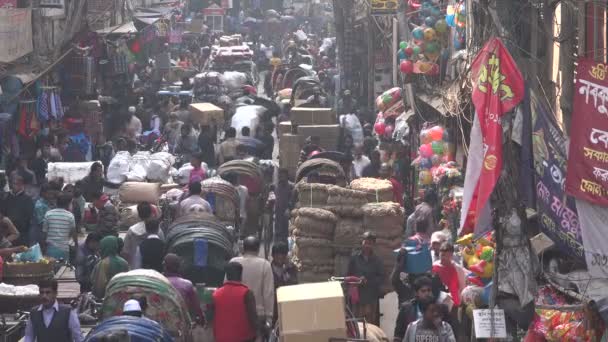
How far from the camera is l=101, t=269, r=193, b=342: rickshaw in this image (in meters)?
12.4

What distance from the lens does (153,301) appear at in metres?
12.4

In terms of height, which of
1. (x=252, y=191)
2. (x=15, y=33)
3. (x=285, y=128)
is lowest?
(x=252, y=191)

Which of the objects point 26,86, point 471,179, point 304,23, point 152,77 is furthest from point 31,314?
point 304,23

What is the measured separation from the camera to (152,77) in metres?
42.8

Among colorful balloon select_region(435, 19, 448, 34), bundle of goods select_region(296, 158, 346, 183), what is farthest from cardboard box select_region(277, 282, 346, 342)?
colorful balloon select_region(435, 19, 448, 34)

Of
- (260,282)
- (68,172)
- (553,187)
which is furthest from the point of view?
(68,172)

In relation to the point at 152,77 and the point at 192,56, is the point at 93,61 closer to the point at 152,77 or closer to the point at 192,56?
the point at 152,77

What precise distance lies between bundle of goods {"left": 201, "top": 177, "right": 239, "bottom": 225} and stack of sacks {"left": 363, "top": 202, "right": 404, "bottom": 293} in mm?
2766

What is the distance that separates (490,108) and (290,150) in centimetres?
1266

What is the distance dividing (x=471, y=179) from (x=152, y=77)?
103 ft

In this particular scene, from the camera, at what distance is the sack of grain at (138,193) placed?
19422 mm

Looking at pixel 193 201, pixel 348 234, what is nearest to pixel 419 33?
pixel 193 201

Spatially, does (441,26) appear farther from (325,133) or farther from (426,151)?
(325,133)

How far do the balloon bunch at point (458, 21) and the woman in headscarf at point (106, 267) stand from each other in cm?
694
